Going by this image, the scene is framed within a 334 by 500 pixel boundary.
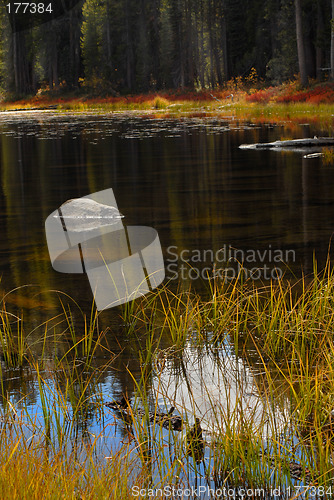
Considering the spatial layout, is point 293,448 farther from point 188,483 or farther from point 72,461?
point 72,461

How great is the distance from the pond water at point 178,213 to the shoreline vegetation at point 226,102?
8.70 meters

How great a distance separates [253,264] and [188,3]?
66.3 metres

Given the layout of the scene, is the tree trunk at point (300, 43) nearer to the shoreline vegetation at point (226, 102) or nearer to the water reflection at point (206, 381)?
the shoreline vegetation at point (226, 102)

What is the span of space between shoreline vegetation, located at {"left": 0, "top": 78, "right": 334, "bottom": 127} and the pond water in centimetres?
870

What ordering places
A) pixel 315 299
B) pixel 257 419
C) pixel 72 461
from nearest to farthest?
pixel 72 461, pixel 257 419, pixel 315 299

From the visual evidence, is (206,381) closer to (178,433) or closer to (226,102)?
(178,433)

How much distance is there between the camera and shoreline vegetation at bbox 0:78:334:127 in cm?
3462

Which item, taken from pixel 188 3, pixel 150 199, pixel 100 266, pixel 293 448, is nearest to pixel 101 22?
pixel 188 3

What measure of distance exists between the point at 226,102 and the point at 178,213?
3929cm

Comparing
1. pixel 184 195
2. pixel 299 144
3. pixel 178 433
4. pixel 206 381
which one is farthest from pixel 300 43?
pixel 178 433

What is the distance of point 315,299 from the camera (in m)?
5.22

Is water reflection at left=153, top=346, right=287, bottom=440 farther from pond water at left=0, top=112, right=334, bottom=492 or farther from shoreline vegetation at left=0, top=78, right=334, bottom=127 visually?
shoreline vegetation at left=0, top=78, right=334, bottom=127

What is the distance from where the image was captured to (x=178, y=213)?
38.2 ft

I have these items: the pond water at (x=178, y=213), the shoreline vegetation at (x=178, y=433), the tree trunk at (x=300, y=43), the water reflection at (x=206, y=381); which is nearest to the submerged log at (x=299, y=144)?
the pond water at (x=178, y=213)
